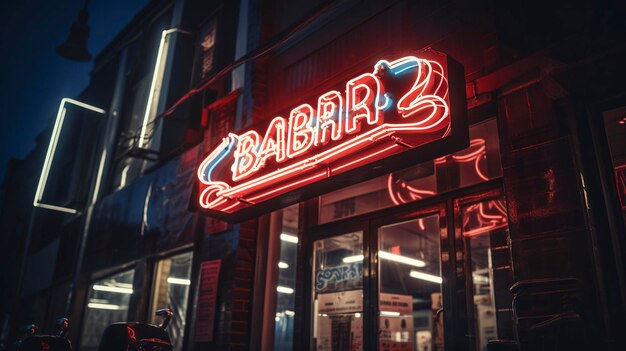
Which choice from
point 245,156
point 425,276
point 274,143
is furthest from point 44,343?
point 425,276

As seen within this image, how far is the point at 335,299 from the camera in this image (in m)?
6.16

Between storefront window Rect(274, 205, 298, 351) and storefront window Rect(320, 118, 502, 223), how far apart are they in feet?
3.19

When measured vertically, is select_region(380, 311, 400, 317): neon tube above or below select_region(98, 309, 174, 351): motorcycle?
above

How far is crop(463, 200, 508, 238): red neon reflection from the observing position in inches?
201

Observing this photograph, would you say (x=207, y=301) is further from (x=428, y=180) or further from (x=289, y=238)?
(x=428, y=180)

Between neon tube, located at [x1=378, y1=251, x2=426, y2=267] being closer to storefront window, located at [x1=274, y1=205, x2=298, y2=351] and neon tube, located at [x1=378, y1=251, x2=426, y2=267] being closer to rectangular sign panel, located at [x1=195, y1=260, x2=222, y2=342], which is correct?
storefront window, located at [x1=274, y1=205, x2=298, y2=351]

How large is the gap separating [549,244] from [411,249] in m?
6.11

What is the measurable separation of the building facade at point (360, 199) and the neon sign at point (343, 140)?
0.22 feet

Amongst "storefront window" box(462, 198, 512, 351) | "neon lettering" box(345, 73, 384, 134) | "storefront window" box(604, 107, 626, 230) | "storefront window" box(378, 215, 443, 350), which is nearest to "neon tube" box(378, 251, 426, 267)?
"storefront window" box(378, 215, 443, 350)

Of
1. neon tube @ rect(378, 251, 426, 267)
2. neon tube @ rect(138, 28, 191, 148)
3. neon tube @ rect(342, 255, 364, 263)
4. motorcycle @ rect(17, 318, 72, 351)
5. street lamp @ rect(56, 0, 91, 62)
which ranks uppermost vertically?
street lamp @ rect(56, 0, 91, 62)

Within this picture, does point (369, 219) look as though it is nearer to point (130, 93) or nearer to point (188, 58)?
point (188, 58)

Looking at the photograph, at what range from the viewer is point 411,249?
939cm

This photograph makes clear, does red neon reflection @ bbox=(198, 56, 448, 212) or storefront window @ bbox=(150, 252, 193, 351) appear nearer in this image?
red neon reflection @ bbox=(198, 56, 448, 212)

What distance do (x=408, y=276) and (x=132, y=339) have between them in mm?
7025
